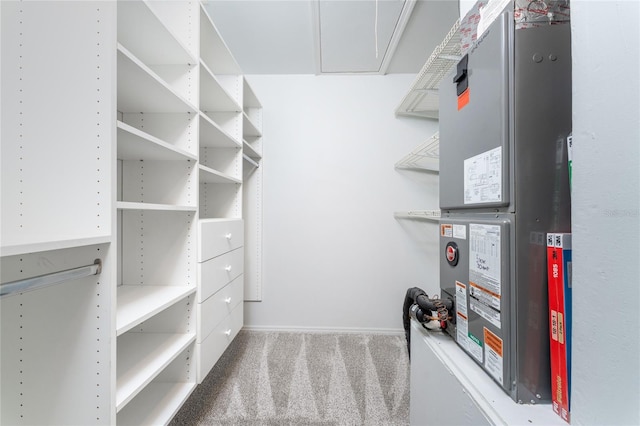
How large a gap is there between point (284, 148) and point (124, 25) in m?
1.17

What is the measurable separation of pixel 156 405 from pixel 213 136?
1.32 metres

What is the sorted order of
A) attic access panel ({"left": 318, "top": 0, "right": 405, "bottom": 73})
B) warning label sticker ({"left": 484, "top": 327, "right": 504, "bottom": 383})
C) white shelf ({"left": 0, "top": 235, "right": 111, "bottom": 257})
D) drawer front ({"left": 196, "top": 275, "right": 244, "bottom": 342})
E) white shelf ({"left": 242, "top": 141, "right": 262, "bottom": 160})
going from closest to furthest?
1. white shelf ({"left": 0, "top": 235, "right": 111, "bottom": 257})
2. warning label sticker ({"left": 484, "top": 327, "right": 504, "bottom": 383})
3. drawer front ({"left": 196, "top": 275, "right": 244, "bottom": 342})
4. attic access panel ({"left": 318, "top": 0, "right": 405, "bottom": 73})
5. white shelf ({"left": 242, "top": 141, "right": 262, "bottom": 160})

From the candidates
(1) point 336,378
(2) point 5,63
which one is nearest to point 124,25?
(2) point 5,63

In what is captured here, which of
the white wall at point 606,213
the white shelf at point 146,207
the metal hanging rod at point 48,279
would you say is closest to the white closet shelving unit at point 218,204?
the white shelf at point 146,207

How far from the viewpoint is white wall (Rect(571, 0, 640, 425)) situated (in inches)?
12.5

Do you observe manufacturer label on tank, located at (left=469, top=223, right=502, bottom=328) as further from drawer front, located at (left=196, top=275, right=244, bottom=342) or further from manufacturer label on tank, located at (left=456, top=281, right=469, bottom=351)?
drawer front, located at (left=196, top=275, right=244, bottom=342)

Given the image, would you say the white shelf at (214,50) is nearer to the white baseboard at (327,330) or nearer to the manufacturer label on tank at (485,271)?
the manufacturer label on tank at (485,271)

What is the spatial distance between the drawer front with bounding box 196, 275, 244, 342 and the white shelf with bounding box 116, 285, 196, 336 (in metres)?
0.14

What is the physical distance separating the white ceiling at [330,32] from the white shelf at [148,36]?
0.62 meters

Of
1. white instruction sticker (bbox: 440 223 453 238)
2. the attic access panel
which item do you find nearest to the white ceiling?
the attic access panel

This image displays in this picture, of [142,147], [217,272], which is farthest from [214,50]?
[217,272]

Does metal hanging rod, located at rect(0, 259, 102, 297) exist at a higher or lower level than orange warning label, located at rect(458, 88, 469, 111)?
lower

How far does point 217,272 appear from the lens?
1.19 meters

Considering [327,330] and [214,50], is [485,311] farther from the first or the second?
[214,50]
